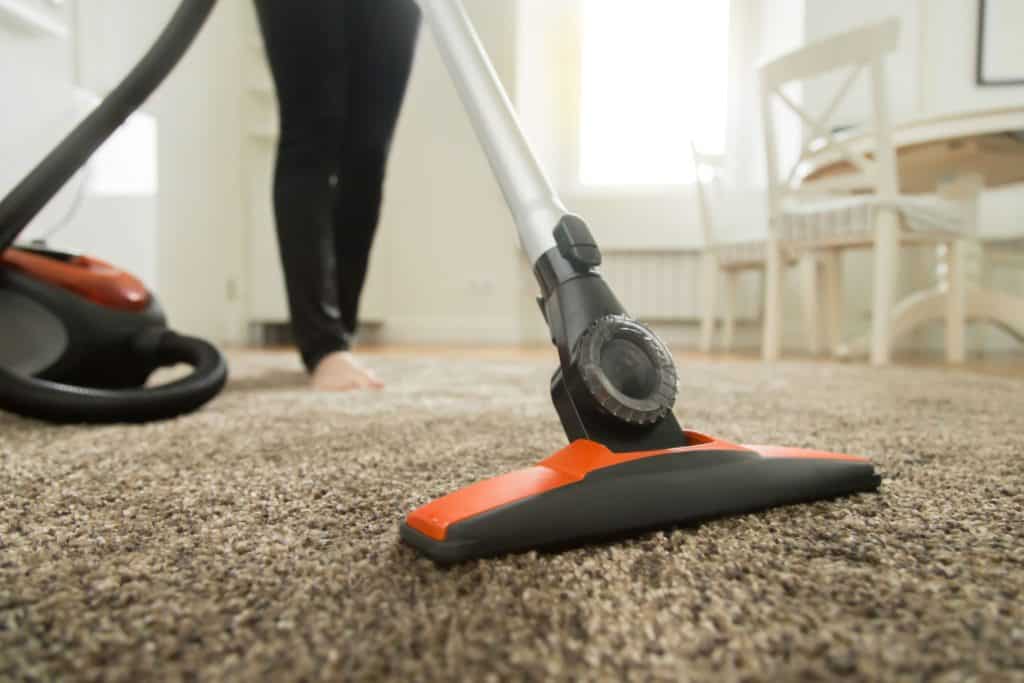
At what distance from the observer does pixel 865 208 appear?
2.01 metres

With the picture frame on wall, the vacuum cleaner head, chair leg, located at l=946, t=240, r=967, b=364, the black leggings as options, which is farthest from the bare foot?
the picture frame on wall

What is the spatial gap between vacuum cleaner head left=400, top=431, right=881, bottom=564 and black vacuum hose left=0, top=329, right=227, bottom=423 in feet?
1.90

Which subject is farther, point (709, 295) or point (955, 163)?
point (709, 295)

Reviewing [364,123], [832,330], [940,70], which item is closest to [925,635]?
[364,123]

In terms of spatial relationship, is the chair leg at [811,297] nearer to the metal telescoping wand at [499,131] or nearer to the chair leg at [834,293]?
the chair leg at [834,293]

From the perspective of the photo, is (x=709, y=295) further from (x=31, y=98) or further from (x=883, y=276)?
(x=31, y=98)

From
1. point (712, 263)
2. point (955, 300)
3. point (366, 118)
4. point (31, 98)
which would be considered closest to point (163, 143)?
point (31, 98)

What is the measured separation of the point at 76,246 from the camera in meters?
1.72

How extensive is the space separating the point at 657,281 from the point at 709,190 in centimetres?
53

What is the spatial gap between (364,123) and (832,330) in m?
2.15

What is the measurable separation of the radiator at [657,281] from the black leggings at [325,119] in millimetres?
2375

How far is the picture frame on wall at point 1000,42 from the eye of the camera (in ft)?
10.7

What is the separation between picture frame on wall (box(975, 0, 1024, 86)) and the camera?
10.7 ft

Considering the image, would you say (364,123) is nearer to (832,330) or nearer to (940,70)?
(832,330)
